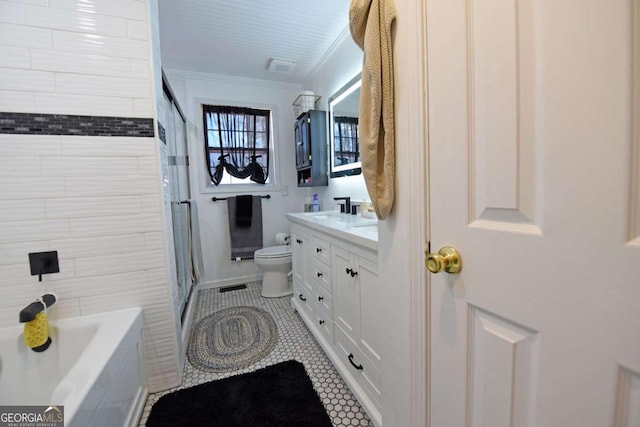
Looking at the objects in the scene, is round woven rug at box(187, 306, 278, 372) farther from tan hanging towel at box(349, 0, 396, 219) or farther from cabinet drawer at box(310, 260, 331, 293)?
tan hanging towel at box(349, 0, 396, 219)

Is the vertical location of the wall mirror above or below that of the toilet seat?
above

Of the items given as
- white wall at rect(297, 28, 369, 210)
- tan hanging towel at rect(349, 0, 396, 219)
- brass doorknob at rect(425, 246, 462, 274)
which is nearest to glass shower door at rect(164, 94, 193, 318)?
white wall at rect(297, 28, 369, 210)

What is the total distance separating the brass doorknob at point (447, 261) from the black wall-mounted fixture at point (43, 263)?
1657 mm

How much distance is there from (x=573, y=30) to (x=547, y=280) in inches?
15.7

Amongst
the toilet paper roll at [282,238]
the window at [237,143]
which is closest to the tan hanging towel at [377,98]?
the toilet paper roll at [282,238]

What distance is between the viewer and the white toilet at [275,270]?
2594 mm

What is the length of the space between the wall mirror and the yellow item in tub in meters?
1.93

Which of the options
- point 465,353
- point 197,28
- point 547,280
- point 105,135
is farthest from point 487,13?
point 197,28

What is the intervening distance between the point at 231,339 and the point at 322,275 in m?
0.89

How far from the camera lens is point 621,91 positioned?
37cm

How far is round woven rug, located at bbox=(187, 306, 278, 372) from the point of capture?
1691 mm

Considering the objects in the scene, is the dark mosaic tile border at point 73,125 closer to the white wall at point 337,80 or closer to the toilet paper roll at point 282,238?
the white wall at point 337,80

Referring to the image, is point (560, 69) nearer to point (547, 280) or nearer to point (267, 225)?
point (547, 280)

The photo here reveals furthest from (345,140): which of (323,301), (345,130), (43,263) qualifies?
(43,263)
